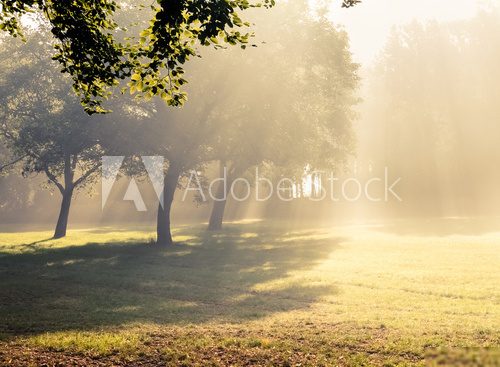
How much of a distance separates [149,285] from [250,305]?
5.71 metres

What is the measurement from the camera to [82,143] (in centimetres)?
3344

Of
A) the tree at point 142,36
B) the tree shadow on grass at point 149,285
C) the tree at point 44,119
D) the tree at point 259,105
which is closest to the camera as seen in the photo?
the tree at point 142,36

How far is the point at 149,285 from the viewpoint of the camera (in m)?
20.2

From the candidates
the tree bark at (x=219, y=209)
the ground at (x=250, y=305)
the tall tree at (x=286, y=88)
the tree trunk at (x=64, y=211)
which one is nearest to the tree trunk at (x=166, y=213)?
the ground at (x=250, y=305)

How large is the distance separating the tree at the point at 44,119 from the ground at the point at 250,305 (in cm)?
673

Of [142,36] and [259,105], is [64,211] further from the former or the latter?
[142,36]

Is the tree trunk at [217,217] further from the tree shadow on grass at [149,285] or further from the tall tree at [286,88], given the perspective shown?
the tall tree at [286,88]

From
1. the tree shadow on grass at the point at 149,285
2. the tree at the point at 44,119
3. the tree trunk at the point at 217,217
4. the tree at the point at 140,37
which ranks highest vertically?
the tree at the point at 44,119

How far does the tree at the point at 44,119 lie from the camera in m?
32.9

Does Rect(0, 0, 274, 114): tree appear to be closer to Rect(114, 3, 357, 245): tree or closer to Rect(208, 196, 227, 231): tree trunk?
Rect(114, 3, 357, 245): tree

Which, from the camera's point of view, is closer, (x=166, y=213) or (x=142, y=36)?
(x=142, y=36)

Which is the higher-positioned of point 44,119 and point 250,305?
point 44,119

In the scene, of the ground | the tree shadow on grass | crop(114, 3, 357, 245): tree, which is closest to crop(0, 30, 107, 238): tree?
crop(114, 3, 357, 245): tree

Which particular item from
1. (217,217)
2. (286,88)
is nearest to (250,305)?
(286,88)
